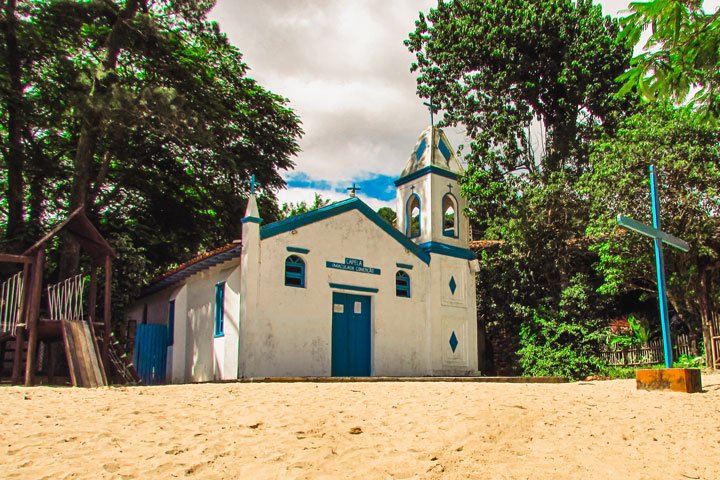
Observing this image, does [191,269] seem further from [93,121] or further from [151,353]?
[93,121]

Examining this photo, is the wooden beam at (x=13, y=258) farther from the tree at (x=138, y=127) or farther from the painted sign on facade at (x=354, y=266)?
the painted sign on facade at (x=354, y=266)

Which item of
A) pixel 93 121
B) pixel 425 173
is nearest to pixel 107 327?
pixel 93 121

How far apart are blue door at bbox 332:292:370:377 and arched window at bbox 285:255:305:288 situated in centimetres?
119

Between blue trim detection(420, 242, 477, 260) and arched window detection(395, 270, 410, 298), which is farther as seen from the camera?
blue trim detection(420, 242, 477, 260)

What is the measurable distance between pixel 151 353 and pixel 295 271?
19.5 ft

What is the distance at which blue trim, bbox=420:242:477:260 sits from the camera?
19266 millimetres

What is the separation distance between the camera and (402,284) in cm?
1838

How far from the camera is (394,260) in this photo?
18094mm

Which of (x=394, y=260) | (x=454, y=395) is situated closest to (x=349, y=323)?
(x=394, y=260)

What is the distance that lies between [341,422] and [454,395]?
2.50 meters

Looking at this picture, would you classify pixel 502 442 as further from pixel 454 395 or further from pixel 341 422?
pixel 454 395

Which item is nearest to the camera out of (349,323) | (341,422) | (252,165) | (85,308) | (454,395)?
(341,422)

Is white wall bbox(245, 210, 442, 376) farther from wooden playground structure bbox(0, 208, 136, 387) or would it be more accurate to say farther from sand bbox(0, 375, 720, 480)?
sand bbox(0, 375, 720, 480)

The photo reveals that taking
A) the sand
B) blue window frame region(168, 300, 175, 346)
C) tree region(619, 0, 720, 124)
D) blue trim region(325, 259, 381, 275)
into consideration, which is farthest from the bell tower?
tree region(619, 0, 720, 124)
